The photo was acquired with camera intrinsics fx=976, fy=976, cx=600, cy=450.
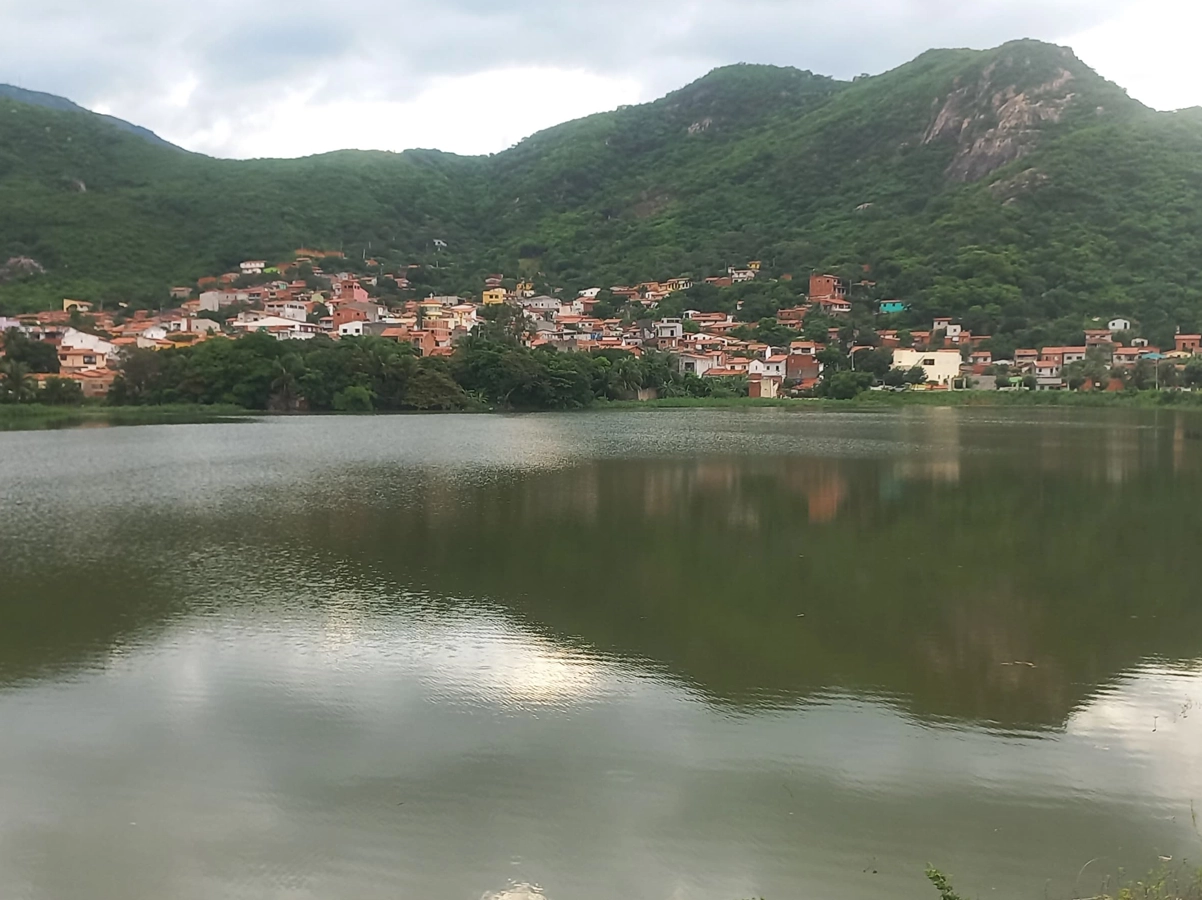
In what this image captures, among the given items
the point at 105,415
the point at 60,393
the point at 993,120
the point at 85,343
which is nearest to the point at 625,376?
the point at 105,415

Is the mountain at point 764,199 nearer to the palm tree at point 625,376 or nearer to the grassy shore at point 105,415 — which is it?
the palm tree at point 625,376

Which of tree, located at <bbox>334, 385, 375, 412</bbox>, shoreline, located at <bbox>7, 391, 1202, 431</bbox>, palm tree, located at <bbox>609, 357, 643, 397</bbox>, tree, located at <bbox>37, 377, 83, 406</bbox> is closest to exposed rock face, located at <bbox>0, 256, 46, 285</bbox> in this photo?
tree, located at <bbox>37, 377, 83, 406</bbox>

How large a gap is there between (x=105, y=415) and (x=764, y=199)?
79.2 m

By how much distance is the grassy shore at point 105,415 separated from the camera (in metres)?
37.8

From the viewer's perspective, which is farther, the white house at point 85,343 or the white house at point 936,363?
the white house at point 936,363

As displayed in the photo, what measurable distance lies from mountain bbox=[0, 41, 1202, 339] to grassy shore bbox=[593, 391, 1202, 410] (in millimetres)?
12948

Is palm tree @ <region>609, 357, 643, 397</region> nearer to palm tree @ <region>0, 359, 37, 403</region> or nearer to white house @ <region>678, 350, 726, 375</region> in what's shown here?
white house @ <region>678, 350, 726, 375</region>

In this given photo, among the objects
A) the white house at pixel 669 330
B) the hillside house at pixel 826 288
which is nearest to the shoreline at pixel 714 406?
the white house at pixel 669 330

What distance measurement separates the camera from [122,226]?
84062 millimetres

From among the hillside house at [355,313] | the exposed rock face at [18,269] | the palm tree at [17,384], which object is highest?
the exposed rock face at [18,269]

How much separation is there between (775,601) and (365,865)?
19.5 ft

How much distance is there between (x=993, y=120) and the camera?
95188mm

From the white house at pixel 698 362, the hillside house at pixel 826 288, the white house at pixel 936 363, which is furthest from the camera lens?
the hillside house at pixel 826 288

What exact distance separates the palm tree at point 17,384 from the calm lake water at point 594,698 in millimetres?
30233
